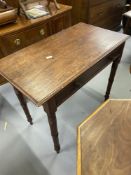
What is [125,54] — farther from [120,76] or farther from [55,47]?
[55,47]

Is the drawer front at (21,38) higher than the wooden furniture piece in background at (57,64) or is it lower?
lower

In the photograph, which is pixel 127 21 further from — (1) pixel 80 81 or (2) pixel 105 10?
(1) pixel 80 81

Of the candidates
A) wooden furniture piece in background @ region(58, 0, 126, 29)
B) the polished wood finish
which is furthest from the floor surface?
wooden furniture piece in background @ region(58, 0, 126, 29)

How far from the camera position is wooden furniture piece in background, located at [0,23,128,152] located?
2.84 feet

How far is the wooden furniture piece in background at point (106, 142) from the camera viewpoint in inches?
22.5

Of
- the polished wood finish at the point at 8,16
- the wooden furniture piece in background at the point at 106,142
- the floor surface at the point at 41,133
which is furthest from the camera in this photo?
the polished wood finish at the point at 8,16

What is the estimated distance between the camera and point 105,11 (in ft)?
8.07

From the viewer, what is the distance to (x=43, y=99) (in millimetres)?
784

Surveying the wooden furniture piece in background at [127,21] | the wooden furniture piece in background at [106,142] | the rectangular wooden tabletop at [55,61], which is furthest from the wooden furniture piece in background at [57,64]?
the wooden furniture piece in background at [127,21]

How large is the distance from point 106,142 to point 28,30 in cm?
134

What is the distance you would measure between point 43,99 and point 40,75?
196mm

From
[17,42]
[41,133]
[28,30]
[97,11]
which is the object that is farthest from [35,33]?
[97,11]

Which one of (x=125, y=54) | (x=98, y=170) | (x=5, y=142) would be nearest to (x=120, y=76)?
(x=125, y=54)

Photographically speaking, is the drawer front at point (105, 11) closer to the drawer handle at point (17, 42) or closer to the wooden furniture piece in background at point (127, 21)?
the wooden furniture piece in background at point (127, 21)
